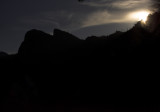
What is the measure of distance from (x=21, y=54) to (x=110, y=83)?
1045 cm

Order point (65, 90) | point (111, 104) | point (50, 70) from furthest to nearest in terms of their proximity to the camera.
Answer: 1. point (50, 70)
2. point (65, 90)
3. point (111, 104)

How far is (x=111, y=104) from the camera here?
44.7 feet

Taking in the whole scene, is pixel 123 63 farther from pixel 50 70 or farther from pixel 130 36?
pixel 50 70

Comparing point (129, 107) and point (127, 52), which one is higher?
point (127, 52)

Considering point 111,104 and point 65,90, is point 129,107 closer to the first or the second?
point 111,104

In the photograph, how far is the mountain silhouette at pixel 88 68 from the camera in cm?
1371

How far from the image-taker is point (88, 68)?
624 inches

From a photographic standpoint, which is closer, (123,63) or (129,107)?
(129,107)

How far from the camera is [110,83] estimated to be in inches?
569

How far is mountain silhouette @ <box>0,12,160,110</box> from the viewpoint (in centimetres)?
1371

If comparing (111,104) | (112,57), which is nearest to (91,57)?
(112,57)

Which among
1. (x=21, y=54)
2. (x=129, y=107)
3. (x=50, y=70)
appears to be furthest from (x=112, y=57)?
(x=21, y=54)

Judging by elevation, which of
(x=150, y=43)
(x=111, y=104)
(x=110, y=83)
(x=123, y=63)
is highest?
(x=150, y=43)

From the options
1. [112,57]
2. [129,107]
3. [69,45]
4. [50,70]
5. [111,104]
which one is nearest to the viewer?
[129,107]
